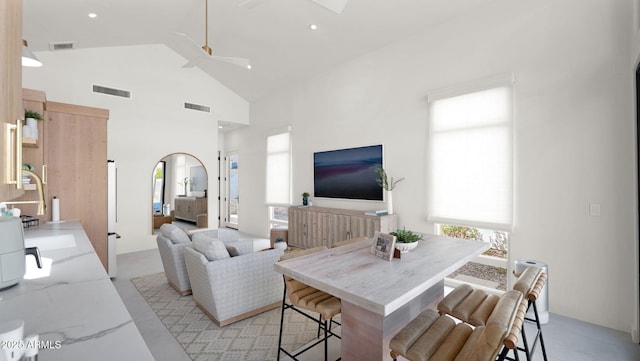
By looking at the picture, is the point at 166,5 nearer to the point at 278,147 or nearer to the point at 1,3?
the point at 278,147

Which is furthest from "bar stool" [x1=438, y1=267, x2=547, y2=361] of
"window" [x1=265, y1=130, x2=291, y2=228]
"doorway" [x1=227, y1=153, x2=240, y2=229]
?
"doorway" [x1=227, y1=153, x2=240, y2=229]

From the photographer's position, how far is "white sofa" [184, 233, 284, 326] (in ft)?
8.71

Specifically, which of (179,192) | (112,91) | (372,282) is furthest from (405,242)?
(112,91)

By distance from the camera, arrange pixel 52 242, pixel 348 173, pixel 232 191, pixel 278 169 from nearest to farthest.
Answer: pixel 52 242 → pixel 348 173 → pixel 278 169 → pixel 232 191

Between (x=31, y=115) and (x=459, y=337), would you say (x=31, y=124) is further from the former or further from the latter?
(x=459, y=337)

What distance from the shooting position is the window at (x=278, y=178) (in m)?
6.33

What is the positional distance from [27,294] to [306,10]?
4.22 metres

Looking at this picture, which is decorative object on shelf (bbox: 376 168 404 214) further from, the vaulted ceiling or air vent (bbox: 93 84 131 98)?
air vent (bbox: 93 84 131 98)

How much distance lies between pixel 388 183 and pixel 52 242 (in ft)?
12.8

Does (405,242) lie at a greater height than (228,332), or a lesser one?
greater

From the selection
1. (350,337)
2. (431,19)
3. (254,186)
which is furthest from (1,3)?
(254,186)

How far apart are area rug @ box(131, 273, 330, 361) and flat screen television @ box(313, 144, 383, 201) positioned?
242 centimetres

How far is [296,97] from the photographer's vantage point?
6.05 metres

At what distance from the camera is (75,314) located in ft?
3.34
